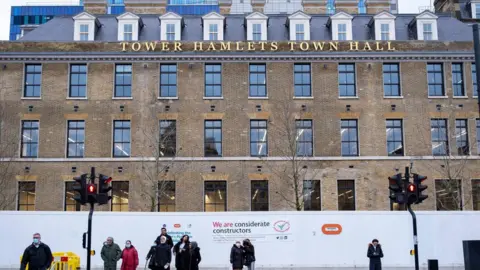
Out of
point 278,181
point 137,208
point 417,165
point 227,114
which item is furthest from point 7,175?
point 417,165

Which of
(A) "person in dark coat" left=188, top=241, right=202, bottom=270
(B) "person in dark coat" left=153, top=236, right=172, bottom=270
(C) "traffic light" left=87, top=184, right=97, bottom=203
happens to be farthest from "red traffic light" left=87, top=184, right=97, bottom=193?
(A) "person in dark coat" left=188, top=241, right=202, bottom=270

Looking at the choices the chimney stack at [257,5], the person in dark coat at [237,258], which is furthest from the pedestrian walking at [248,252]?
Result: the chimney stack at [257,5]

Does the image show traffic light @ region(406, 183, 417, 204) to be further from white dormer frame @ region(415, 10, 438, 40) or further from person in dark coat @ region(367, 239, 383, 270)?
white dormer frame @ region(415, 10, 438, 40)

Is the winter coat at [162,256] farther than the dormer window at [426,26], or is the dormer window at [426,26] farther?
the dormer window at [426,26]

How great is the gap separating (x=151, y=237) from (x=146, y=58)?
15.1m

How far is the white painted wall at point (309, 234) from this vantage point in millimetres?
25328

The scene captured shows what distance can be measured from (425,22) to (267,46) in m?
10.2

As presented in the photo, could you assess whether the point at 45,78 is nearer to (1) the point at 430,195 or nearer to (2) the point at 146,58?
(2) the point at 146,58

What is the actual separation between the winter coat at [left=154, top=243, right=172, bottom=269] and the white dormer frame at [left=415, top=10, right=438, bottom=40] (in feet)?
86.3

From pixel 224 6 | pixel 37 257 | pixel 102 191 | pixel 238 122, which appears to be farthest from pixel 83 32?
pixel 37 257

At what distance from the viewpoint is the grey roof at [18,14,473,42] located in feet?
130

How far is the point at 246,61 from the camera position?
37812 mm

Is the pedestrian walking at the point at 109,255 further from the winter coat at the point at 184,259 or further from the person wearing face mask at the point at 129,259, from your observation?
the winter coat at the point at 184,259

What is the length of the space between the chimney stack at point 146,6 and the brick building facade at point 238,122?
28.7 ft
